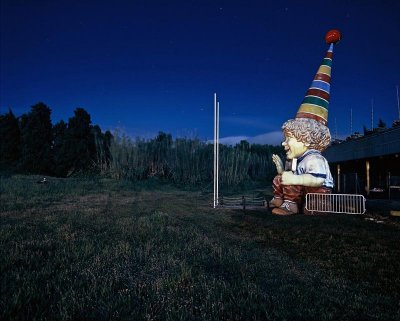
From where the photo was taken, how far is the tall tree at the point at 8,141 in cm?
3041

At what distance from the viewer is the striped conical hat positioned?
337 inches

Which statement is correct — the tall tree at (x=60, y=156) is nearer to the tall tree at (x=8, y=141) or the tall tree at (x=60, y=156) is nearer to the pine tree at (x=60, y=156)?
the pine tree at (x=60, y=156)

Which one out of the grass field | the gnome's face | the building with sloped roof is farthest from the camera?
the building with sloped roof

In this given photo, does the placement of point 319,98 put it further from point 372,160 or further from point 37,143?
point 37,143

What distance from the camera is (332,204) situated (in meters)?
7.84

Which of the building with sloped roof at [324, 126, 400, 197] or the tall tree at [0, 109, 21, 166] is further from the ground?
the tall tree at [0, 109, 21, 166]

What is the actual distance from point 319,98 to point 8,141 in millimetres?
32104

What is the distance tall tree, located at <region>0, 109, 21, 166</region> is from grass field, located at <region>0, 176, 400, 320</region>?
28.8 metres

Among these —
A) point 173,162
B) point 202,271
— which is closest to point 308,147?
point 202,271

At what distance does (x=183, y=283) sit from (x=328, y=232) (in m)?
3.73

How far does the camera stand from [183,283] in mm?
3199

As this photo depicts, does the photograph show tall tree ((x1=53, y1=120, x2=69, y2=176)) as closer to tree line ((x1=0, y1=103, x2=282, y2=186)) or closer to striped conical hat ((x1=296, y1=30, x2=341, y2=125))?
tree line ((x1=0, y1=103, x2=282, y2=186))

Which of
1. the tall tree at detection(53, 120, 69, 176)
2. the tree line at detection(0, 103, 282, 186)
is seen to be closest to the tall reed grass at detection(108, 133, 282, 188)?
the tree line at detection(0, 103, 282, 186)

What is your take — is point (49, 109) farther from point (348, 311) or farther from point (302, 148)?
point (348, 311)
